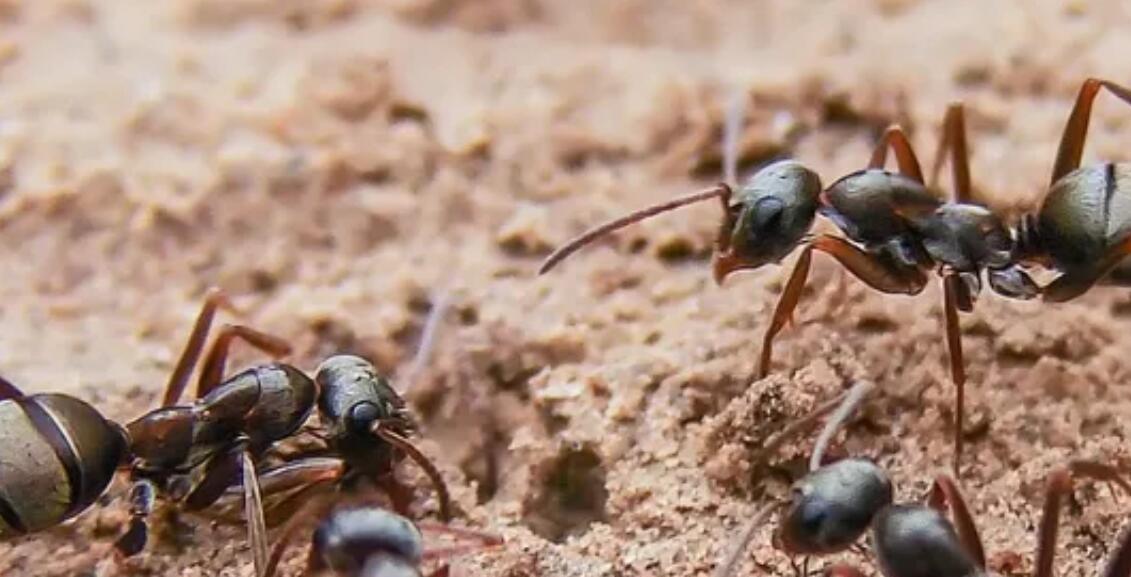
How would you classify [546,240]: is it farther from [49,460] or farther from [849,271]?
[49,460]

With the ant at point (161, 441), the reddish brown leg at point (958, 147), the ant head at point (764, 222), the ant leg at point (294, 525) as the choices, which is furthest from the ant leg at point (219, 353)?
the reddish brown leg at point (958, 147)

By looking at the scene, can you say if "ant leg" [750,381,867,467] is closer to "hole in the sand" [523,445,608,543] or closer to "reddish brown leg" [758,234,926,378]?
"reddish brown leg" [758,234,926,378]

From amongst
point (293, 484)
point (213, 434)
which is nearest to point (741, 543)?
point (293, 484)

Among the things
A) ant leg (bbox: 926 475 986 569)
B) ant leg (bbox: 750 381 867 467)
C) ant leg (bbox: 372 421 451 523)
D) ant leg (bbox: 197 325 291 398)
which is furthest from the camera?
ant leg (bbox: 197 325 291 398)

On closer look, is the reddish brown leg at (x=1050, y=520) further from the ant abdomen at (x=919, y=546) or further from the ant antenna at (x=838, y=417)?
the ant antenna at (x=838, y=417)

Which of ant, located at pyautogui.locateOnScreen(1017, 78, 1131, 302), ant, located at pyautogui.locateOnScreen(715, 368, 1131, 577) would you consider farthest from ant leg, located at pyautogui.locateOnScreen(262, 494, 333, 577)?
ant, located at pyautogui.locateOnScreen(1017, 78, 1131, 302)

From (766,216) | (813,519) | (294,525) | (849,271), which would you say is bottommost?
(294,525)
